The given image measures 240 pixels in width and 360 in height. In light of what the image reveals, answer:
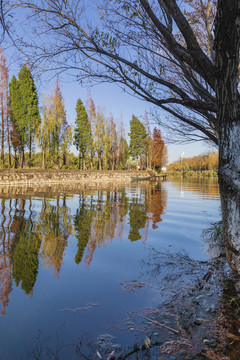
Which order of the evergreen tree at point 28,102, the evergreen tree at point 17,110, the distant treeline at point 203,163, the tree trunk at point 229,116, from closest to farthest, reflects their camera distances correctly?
the tree trunk at point 229,116 → the evergreen tree at point 17,110 → the evergreen tree at point 28,102 → the distant treeline at point 203,163

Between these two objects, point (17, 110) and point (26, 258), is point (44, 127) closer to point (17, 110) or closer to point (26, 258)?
point (17, 110)

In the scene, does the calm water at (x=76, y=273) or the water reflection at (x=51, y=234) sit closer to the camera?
the calm water at (x=76, y=273)

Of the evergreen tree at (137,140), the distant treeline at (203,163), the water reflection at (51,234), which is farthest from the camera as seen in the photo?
the distant treeline at (203,163)

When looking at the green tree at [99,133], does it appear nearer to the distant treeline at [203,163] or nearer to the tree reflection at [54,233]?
the tree reflection at [54,233]

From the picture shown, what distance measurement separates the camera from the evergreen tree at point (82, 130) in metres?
36.2

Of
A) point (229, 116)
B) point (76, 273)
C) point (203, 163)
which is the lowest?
point (76, 273)

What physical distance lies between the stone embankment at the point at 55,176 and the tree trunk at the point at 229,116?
20.0m

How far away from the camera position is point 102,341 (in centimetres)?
221

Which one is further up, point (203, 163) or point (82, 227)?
point (203, 163)

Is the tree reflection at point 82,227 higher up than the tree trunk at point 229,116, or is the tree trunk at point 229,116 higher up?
the tree trunk at point 229,116

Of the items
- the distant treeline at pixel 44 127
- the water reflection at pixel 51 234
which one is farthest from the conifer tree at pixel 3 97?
the water reflection at pixel 51 234

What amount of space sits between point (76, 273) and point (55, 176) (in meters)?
22.3

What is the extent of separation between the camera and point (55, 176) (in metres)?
25.2

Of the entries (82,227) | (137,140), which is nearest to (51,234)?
(82,227)
